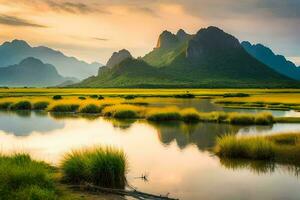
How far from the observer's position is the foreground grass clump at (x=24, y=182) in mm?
15594

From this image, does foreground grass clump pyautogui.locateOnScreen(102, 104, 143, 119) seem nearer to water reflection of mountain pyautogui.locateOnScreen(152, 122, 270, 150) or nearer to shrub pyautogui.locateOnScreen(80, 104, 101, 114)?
shrub pyautogui.locateOnScreen(80, 104, 101, 114)

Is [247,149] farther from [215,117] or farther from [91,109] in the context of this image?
[91,109]

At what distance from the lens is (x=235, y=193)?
64.7 ft

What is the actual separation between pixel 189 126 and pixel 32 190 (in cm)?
3275

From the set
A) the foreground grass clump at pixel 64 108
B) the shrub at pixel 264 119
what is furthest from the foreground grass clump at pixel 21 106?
the shrub at pixel 264 119

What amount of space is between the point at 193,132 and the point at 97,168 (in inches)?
909

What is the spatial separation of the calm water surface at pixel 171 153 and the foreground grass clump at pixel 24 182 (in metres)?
4.98

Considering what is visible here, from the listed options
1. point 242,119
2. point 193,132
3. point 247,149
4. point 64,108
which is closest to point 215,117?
point 242,119

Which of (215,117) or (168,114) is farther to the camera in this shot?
(168,114)

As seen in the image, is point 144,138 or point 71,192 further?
point 144,138

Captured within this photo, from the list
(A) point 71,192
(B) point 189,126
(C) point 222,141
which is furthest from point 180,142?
(A) point 71,192

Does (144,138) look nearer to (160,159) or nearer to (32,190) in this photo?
(160,159)

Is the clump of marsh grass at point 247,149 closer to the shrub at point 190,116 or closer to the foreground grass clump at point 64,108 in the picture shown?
the shrub at point 190,116

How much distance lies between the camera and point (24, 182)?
1684cm
